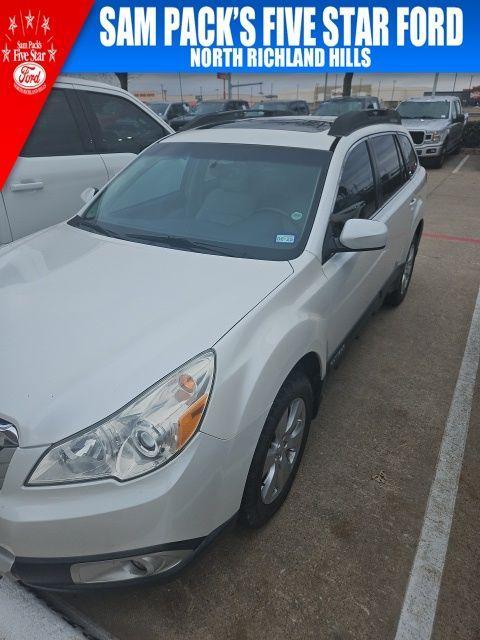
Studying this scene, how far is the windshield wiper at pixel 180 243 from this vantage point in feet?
8.21

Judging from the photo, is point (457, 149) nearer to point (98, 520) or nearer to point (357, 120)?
point (357, 120)

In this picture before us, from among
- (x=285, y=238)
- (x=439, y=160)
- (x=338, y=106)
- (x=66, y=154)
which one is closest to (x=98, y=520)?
(x=285, y=238)

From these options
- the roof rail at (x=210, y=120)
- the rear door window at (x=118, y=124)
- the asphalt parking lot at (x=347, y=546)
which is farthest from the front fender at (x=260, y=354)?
the rear door window at (x=118, y=124)

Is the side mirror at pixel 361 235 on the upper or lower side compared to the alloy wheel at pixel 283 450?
upper

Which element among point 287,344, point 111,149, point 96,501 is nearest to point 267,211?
point 287,344

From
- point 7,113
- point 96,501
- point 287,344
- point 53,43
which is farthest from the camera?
point 53,43

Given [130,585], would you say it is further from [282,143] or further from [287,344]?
[282,143]

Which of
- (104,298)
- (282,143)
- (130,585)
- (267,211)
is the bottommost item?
(130,585)

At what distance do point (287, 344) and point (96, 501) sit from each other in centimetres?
94

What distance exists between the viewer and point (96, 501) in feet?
5.17

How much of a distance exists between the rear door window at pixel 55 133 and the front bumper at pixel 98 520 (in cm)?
340

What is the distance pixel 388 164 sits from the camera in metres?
3.81

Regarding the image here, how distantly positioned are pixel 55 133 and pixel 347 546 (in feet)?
13.0

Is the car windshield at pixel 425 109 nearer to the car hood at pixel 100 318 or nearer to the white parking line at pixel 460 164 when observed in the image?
the white parking line at pixel 460 164
